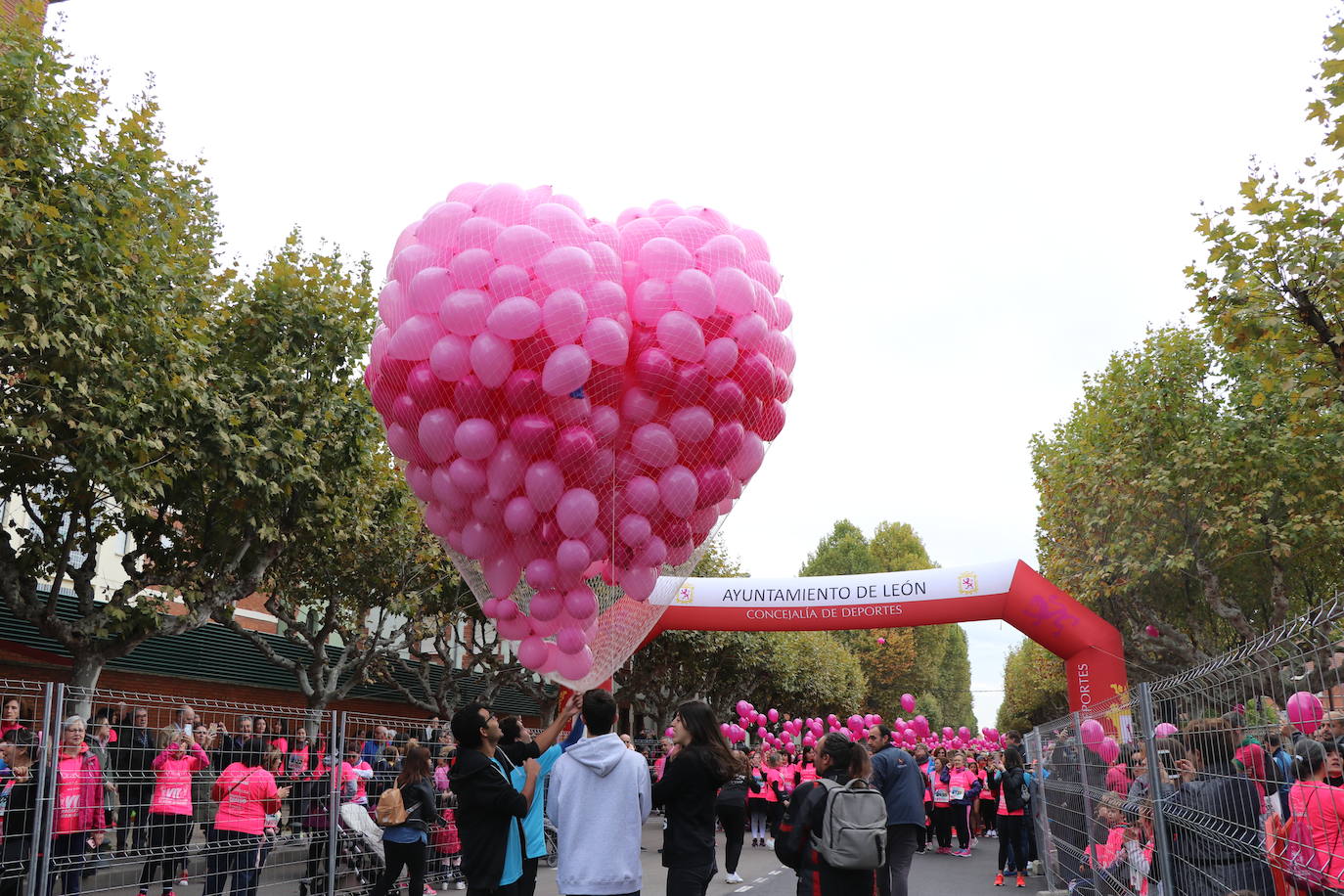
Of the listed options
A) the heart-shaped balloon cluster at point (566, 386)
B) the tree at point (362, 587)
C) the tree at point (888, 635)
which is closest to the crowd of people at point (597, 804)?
the heart-shaped balloon cluster at point (566, 386)

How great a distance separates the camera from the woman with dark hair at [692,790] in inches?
222

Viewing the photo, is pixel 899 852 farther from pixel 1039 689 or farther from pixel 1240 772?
pixel 1039 689

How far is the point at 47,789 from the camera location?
21.8 ft

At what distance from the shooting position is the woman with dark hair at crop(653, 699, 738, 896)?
5637 millimetres

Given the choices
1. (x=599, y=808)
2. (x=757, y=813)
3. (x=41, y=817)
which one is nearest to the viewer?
(x=599, y=808)

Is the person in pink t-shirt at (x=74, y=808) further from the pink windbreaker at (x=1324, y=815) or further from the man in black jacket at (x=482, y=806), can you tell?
the pink windbreaker at (x=1324, y=815)

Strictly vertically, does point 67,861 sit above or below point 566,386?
below

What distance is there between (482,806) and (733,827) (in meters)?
6.13

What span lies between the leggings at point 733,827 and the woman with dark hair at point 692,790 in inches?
172

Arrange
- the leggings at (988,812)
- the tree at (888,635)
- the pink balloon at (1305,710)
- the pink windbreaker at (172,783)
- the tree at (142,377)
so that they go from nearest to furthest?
the pink balloon at (1305,710) → the pink windbreaker at (172,783) → the tree at (142,377) → the leggings at (988,812) → the tree at (888,635)

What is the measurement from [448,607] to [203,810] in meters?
15.1

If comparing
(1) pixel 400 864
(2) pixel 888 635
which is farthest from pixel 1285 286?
(2) pixel 888 635

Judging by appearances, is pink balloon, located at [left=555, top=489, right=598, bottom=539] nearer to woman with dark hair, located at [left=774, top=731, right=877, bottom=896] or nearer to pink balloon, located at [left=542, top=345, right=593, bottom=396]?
pink balloon, located at [left=542, top=345, right=593, bottom=396]

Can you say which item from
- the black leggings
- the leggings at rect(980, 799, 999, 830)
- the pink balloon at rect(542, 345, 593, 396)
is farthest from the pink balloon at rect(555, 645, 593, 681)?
the leggings at rect(980, 799, 999, 830)
